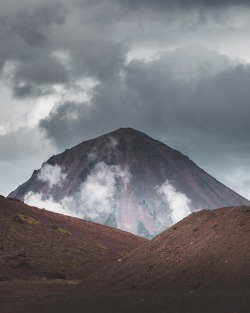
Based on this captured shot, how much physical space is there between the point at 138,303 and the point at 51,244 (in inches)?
2257

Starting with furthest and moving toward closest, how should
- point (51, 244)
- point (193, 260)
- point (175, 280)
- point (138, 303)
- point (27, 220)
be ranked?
point (27, 220) → point (51, 244) → point (193, 260) → point (175, 280) → point (138, 303)

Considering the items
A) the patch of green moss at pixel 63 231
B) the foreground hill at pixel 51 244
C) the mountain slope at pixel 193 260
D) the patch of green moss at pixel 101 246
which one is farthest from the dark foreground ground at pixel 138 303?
the patch of green moss at pixel 63 231

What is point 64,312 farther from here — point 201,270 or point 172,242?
point 172,242

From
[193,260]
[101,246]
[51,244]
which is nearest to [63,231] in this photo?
[101,246]

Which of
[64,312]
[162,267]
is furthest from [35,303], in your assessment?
[162,267]

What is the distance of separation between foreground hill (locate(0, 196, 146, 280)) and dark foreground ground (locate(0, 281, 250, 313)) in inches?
1041

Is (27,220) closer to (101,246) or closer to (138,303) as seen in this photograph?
(101,246)

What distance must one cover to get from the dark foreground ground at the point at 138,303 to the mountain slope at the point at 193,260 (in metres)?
2.26

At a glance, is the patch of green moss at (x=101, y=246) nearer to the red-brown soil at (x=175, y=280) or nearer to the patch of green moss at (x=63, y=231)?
the patch of green moss at (x=63, y=231)

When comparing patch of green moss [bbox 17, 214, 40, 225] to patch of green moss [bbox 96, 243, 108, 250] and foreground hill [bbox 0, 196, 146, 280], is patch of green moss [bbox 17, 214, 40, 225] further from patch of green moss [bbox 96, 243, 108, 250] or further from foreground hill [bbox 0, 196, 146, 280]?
patch of green moss [bbox 96, 243, 108, 250]

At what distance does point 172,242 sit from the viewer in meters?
55.6

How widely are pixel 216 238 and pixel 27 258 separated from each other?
1567 inches

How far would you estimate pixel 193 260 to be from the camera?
157 feet

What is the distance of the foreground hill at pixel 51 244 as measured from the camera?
77.9 metres
